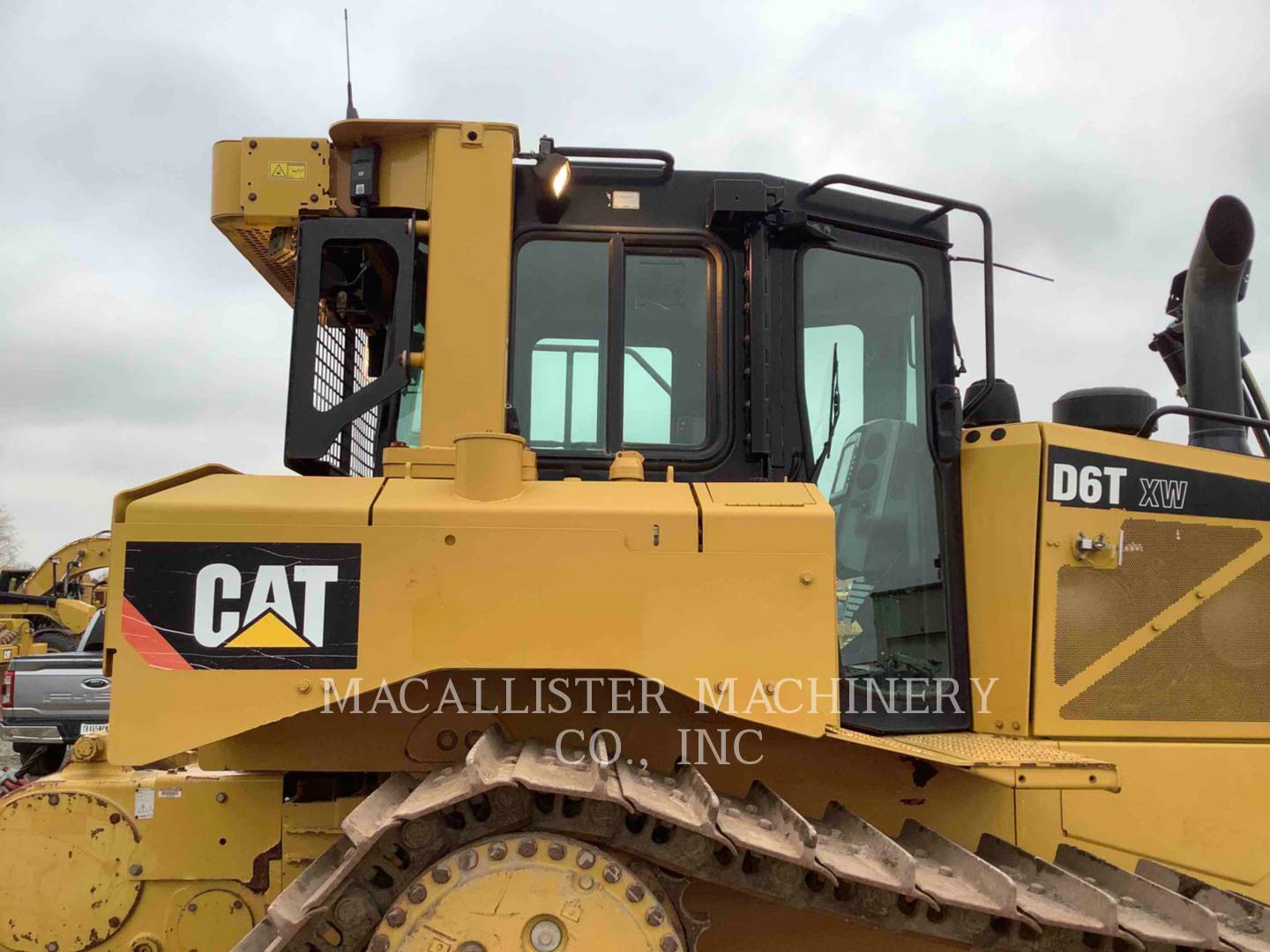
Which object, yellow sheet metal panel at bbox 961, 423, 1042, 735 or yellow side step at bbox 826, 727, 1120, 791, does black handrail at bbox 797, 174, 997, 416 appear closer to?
yellow sheet metal panel at bbox 961, 423, 1042, 735

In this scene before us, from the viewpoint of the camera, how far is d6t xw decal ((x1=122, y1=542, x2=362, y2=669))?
285 centimetres

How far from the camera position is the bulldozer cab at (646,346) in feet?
11.3

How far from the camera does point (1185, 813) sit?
3.52 meters

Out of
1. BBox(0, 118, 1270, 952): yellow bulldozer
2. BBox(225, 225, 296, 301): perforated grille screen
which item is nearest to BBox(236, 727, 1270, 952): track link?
BBox(0, 118, 1270, 952): yellow bulldozer

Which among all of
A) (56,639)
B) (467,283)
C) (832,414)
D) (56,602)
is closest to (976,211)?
(832,414)

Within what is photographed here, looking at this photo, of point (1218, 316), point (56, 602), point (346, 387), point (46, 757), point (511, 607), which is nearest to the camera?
point (511, 607)

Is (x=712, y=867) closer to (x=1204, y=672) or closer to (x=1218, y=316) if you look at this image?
(x=1204, y=672)

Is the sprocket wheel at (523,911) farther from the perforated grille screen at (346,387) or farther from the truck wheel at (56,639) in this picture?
the truck wheel at (56,639)

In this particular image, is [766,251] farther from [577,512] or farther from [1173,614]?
[1173,614]

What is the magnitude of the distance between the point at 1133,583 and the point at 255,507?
304cm

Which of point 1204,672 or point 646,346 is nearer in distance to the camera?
point 646,346

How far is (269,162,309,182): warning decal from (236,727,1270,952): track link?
2.05 m

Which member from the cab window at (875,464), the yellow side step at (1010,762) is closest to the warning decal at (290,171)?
the cab window at (875,464)

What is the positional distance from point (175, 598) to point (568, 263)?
1686mm
